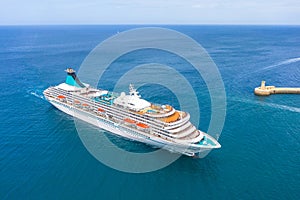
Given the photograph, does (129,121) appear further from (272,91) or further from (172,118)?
(272,91)

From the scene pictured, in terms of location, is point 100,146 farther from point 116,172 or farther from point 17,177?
point 17,177

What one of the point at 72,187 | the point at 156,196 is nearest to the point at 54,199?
the point at 72,187

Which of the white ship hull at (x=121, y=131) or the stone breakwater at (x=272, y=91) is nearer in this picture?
the white ship hull at (x=121, y=131)

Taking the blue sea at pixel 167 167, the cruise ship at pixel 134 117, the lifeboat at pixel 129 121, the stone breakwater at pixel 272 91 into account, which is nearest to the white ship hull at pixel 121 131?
the cruise ship at pixel 134 117

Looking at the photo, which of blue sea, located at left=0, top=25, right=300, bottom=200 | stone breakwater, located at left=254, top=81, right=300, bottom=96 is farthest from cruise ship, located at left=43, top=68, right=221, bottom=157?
stone breakwater, located at left=254, top=81, right=300, bottom=96

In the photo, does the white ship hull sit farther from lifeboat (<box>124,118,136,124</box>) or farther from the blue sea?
lifeboat (<box>124,118,136,124</box>)

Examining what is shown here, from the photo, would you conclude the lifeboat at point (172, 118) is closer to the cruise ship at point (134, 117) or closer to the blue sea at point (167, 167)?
the cruise ship at point (134, 117)

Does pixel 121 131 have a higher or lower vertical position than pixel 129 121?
lower

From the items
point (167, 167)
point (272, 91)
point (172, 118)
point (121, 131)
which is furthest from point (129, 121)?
point (272, 91)

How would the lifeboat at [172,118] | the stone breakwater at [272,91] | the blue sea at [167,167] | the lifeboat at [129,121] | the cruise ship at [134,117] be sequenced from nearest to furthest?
the blue sea at [167,167] < the cruise ship at [134,117] < the lifeboat at [172,118] < the lifeboat at [129,121] < the stone breakwater at [272,91]
